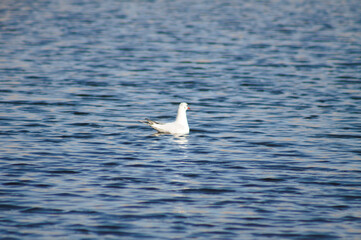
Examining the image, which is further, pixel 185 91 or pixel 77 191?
pixel 185 91

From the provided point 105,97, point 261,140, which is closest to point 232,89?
point 105,97

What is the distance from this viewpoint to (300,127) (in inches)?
829

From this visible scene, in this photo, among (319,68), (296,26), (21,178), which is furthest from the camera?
(296,26)

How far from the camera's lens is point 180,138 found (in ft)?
63.3

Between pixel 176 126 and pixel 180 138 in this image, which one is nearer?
pixel 180 138

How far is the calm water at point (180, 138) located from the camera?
12.2 metres

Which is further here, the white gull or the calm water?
the white gull

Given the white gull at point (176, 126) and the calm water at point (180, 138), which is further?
the white gull at point (176, 126)

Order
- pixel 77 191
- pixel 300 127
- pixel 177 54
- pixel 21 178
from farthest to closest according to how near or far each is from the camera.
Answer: pixel 177 54, pixel 300 127, pixel 21 178, pixel 77 191

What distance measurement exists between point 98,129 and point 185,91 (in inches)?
335

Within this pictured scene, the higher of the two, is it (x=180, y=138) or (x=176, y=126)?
(x=176, y=126)

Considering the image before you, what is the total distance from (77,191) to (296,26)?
1640 inches

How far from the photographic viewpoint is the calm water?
40.0ft

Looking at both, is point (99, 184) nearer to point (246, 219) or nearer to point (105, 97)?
point (246, 219)
